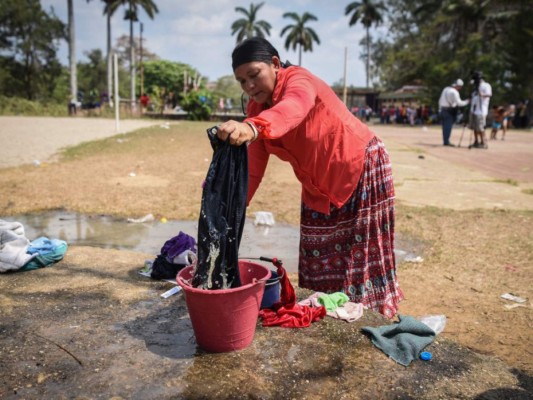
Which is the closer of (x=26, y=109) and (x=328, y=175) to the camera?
(x=328, y=175)

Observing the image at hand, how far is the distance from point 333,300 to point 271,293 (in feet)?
1.27

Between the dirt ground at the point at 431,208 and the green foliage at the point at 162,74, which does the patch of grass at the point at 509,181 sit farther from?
the green foliage at the point at 162,74

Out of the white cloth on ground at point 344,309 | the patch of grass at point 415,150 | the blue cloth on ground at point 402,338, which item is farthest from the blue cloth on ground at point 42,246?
the patch of grass at point 415,150

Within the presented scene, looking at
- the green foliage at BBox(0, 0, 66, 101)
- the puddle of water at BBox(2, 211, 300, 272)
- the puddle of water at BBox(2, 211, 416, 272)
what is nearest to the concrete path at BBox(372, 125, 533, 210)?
the puddle of water at BBox(2, 211, 416, 272)

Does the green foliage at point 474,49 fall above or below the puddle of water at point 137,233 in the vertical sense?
above

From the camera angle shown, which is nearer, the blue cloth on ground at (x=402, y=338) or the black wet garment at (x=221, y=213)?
the black wet garment at (x=221, y=213)

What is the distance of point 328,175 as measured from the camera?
259 cm

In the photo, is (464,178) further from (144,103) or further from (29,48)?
(29,48)

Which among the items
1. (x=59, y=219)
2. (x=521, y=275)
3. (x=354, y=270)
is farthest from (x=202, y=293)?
(x=59, y=219)

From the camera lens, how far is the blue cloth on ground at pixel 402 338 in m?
2.20

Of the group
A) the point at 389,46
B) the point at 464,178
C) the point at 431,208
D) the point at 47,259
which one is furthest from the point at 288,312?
the point at 389,46

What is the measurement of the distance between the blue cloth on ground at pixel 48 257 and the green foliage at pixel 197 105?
26.4 meters

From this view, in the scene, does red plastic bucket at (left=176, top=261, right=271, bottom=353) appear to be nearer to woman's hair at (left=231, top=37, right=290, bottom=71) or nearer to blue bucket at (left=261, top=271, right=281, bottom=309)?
blue bucket at (left=261, top=271, right=281, bottom=309)

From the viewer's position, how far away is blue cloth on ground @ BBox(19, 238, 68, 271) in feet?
10.9
